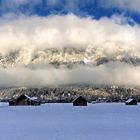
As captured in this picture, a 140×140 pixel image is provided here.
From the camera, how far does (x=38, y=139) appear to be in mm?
37125

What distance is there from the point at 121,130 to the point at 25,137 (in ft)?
34.0

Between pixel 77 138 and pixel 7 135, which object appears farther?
pixel 7 135

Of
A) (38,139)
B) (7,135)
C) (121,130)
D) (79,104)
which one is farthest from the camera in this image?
(79,104)

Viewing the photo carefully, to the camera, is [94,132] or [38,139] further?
[94,132]

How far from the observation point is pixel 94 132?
43000mm

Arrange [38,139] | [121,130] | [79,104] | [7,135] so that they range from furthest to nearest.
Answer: [79,104], [121,130], [7,135], [38,139]

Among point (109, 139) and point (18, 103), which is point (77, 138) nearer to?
point (109, 139)

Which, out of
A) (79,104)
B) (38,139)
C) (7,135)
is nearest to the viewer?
(38,139)

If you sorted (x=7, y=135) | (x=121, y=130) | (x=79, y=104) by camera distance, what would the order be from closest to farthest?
1. (x=7, y=135)
2. (x=121, y=130)
3. (x=79, y=104)

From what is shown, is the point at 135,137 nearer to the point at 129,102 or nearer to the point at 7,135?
the point at 7,135

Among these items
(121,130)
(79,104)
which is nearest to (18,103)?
(79,104)

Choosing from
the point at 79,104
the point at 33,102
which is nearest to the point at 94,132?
the point at 79,104

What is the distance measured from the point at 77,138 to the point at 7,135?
627 cm

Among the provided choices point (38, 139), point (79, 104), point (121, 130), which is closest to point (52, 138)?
point (38, 139)
